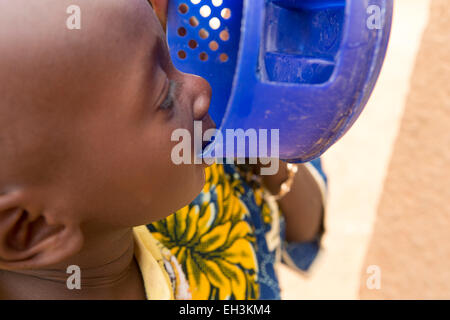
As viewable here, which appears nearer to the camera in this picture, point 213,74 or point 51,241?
point 51,241

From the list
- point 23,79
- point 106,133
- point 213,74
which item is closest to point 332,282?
point 213,74

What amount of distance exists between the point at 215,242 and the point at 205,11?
1.30 ft

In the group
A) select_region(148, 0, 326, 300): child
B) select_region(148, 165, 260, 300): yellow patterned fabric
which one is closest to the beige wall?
select_region(148, 0, 326, 300): child

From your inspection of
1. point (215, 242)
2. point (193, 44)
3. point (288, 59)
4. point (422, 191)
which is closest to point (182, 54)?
point (193, 44)

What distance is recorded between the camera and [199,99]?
0.76m

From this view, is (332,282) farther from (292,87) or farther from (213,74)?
(292,87)

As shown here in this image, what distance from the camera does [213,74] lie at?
3.19 feet

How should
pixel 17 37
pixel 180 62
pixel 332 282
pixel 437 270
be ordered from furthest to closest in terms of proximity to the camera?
pixel 332 282 < pixel 437 270 < pixel 180 62 < pixel 17 37

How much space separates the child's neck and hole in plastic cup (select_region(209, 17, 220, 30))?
0.37 m

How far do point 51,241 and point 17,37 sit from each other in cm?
26

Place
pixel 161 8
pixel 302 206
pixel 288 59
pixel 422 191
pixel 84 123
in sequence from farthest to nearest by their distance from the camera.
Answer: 1. pixel 422 191
2. pixel 302 206
3. pixel 161 8
4. pixel 288 59
5. pixel 84 123

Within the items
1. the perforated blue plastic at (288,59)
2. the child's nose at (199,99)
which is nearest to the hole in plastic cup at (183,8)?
the perforated blue plastic at (288,59)

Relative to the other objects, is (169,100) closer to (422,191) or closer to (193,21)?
(193,21)

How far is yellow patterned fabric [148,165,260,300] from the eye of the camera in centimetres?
97
